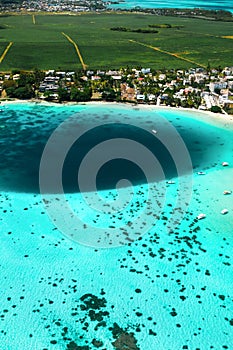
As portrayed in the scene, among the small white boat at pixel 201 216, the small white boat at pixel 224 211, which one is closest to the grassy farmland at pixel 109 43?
the small white boat at pixel 224 211

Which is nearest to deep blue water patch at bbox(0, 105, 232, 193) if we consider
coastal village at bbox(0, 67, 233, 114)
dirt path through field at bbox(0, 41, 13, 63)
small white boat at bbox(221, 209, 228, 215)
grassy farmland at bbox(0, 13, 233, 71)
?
coastal village at bbox(0, 67, 233, 114)

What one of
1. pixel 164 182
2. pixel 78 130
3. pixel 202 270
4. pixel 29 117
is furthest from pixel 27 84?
pixel 202 270

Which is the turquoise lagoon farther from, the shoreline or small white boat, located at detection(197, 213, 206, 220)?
the shoreline

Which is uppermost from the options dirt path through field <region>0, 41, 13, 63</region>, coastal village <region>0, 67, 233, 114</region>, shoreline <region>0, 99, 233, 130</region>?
dirt path through field <region>0, 41, 13, 63</region>

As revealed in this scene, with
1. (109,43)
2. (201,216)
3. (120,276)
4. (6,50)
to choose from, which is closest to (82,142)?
(201,216)

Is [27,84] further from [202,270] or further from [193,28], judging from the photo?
[193,28]

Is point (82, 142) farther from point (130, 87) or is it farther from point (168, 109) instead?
point (130, 87)
